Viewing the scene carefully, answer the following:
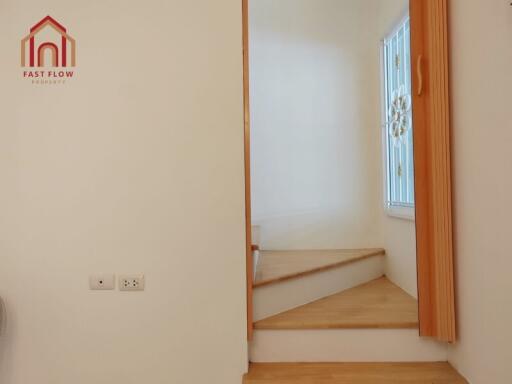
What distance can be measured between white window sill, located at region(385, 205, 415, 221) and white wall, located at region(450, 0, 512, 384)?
82cm

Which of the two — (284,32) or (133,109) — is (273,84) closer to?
(284,32)

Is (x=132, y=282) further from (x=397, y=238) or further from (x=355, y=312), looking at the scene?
(x=397, y=238)

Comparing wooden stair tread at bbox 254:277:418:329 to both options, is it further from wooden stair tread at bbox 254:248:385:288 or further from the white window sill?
the white window sill

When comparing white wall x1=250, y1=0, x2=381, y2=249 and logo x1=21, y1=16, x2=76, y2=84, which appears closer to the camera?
logo x1=21, y1=16, x2=76, y2=84

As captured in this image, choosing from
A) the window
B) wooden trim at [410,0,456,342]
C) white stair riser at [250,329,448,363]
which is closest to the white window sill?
the window

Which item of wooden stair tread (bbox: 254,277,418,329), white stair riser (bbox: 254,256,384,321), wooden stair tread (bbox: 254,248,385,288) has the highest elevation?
wooden stair tread (bbox: 254,248,385,288)

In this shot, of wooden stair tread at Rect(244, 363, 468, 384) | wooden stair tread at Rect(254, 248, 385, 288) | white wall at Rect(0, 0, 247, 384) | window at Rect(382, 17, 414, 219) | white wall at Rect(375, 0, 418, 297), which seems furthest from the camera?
window at Rect(382, 17, 414, 219)

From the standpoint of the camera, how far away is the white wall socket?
1.97m

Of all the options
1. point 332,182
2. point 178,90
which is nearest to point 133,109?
point 178,90

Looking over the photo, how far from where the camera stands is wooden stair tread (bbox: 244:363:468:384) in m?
1.84

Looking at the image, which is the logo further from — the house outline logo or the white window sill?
the white window sill

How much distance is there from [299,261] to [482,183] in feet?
4.87

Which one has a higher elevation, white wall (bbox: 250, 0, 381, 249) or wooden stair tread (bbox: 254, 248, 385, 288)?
white wall (bbox: 250, 0, 381, 249)

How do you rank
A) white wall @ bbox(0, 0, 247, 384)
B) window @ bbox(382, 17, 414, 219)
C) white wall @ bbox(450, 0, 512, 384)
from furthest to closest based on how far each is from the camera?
window @ bbox(382, 17, 414, 219) < white wall @ bbox(0, 0, 247, 384) < white wall @ bbox(450, 0, 512, 384)
